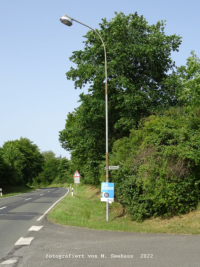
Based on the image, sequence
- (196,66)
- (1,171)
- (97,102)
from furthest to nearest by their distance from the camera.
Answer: (1,171)
(97,102)
(196,66)

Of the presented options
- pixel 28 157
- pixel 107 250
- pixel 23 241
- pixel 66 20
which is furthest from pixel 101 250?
pixel 28 157

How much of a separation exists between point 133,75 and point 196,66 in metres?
5.95

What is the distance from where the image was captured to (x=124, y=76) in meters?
22.0

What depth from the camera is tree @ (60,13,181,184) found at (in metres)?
21.0

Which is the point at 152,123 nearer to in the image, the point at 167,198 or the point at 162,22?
the point at 167,198

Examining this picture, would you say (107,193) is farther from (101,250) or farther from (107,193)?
(101,250)

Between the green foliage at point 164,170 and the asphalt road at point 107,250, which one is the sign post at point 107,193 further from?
the asphalt road at point 107,250

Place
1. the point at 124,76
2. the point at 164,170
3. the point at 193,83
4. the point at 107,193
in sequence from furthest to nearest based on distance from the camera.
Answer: the point at 124,76, the point at 193,83, the point at 107,193, the point at 164,170

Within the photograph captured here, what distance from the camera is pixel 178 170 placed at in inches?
489

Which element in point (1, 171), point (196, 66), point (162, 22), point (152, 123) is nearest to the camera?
point (152, 123)

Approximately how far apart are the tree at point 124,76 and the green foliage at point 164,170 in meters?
6.50

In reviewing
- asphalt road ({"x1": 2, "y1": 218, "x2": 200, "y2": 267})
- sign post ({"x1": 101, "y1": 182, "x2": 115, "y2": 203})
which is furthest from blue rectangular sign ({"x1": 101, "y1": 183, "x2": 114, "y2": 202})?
asphalt road ({"x1": 2, "y1": 218, "x2": 200, "y2": 267})

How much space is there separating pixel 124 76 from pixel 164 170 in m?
11.1

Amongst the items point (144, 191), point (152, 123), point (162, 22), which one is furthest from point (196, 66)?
point (144, 191)
